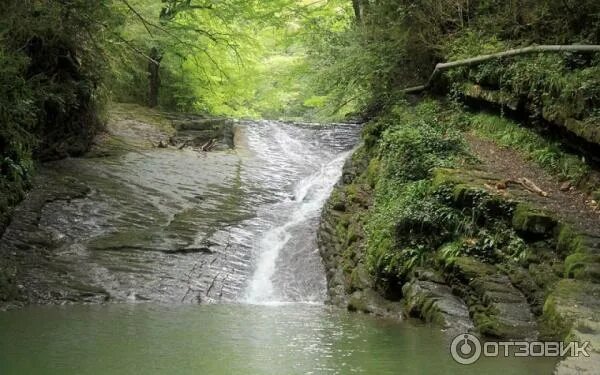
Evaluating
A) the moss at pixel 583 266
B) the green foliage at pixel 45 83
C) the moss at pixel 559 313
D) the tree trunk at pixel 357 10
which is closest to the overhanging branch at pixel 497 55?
the moss at pixel 583 266

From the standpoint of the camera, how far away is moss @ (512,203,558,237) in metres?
7.88

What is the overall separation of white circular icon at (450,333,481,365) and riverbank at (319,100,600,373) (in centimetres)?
26

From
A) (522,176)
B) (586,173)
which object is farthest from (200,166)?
(586,173)

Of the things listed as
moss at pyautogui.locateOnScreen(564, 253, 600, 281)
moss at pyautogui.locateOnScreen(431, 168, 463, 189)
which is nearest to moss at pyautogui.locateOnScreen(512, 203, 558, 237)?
moss at pyautogui.locateOnScreen(564, 253, 600, 281)

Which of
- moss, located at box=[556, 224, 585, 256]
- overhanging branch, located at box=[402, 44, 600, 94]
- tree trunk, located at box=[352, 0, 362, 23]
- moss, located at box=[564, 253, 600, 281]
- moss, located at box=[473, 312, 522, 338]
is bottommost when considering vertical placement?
moss, located at box=[473, 312, 522, 338]

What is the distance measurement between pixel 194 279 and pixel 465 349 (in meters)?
5.51

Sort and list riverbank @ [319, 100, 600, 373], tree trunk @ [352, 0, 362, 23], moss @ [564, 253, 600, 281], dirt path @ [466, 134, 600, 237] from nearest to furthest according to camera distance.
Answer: moss @ [564, 253, 600, 281]
riverbank @ [319, 100, 600, 373]
dirt path @ [466, 134, 600, 237]
tree trunk @ [352, 0, 362, 23]

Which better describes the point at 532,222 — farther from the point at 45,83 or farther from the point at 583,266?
the point at 45,83

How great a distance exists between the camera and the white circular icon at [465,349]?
18.5ft

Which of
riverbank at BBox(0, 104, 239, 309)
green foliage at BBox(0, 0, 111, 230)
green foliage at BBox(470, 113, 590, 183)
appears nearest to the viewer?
riverbank at BBox(0, 104, 239, 309)

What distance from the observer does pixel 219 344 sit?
6164 mm

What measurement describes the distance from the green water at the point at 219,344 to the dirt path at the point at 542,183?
264 cm

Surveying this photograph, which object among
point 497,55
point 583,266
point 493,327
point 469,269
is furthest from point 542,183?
point 493,327

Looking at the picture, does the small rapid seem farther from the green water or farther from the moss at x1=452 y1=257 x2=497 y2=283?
the moss at x1=452 y1=257 x2=497 y2=283
